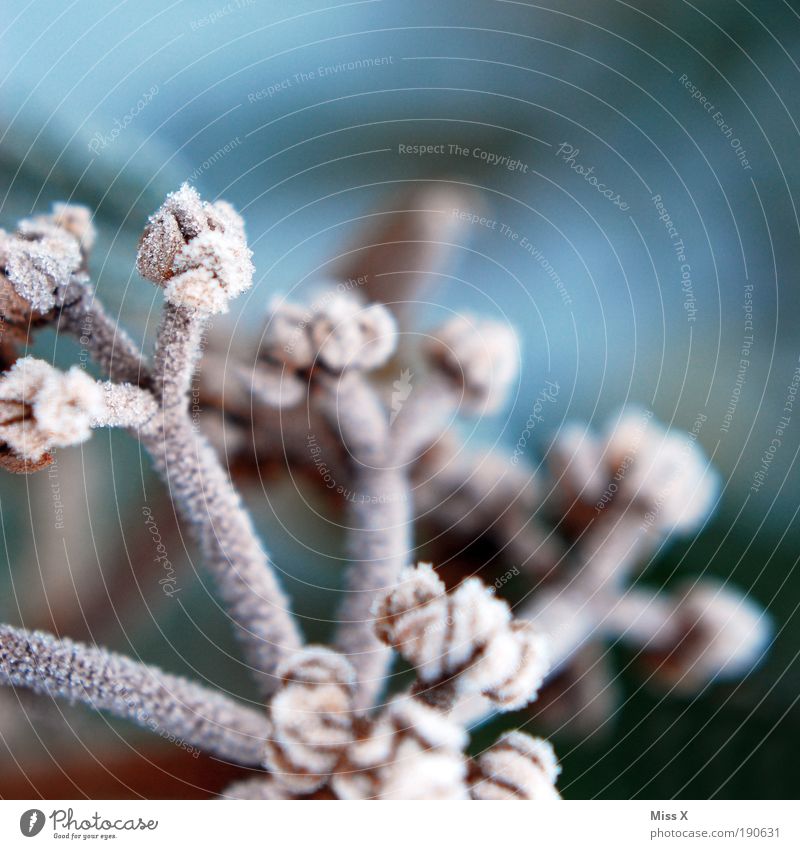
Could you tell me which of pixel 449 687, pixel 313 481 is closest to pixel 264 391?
pixel 313 481

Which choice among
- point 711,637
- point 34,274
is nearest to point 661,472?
point 711,637

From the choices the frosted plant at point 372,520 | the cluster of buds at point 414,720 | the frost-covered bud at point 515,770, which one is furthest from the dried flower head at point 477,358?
the frost-covered bud at point 515,770

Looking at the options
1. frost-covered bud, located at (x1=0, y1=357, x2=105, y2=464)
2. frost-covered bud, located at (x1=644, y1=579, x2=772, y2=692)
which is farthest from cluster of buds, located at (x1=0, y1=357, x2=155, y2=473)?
frost-covered bud, located at (x1=644, y1=579, x2=772, y2=692)

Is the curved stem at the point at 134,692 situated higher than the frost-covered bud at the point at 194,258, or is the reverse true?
the frost-covered bud at the point at 194,258

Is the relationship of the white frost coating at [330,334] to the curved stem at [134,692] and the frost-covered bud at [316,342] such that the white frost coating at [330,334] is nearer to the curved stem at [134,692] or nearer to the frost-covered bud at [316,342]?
the frost-covered bud at [316,342]

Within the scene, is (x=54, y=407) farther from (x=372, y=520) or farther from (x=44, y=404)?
(x=372, y=520)
